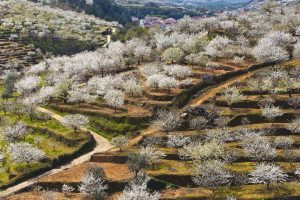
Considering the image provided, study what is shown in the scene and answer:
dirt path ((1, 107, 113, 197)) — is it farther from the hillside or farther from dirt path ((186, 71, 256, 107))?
dirt path ((186, 71, 256, 107))

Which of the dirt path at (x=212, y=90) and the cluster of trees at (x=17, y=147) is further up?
the dirt path at (x=212, y=90)

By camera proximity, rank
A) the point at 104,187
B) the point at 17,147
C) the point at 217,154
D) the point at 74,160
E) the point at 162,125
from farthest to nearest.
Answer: the point at 162,125
the point at 74,160
the point at 17,147
the point at 217,154
the point at 104,187

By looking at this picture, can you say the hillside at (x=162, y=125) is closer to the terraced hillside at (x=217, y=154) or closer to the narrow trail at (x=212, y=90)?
the terraced hillside at (x=217, y=154)

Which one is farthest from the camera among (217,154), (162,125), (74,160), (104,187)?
(162,125)

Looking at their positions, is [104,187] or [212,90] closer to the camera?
[104,187]

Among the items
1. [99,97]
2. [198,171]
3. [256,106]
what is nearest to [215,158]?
[198,171]

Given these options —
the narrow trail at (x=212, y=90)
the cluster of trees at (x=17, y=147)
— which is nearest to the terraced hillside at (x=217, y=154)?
the narrow trail at (x=212, y=90)

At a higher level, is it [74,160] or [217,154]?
[217,154]

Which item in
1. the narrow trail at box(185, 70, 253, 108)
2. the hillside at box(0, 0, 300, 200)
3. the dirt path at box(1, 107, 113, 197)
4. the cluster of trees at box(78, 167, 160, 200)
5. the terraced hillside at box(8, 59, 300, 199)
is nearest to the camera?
the cluster of trees at box(78, 167, 160, 200)

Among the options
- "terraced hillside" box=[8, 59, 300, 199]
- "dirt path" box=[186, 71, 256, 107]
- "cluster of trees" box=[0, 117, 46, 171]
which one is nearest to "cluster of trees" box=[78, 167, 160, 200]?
"terraced hillside" box=[8, 59, 300, 199]

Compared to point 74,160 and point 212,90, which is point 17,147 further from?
point 212,90

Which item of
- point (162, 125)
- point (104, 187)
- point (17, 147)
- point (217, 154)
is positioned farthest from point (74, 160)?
point (217, 154)
